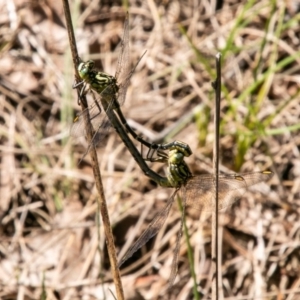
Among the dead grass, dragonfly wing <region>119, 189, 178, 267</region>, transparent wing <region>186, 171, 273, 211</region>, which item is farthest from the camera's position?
the dead grass

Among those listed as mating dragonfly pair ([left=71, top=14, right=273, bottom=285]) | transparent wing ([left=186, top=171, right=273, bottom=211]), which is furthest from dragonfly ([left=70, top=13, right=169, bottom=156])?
transparent wing ([left=186, top=171, right=273, bottom=211])

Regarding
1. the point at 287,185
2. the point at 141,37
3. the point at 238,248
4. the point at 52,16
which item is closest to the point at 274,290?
the point at 238,248

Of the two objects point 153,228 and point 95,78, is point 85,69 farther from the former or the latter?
point 153,228

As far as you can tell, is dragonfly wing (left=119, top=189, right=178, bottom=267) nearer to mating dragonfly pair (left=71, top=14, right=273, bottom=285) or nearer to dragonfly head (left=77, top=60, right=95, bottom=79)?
mating dragonfly pair (left=71, top=14, right=273, bottom=285)

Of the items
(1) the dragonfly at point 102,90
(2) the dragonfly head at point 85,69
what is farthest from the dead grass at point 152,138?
(2) the dragonfly head at point 85,69

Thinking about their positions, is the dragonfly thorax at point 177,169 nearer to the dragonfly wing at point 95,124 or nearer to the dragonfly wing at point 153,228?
the dragonfly wing at point 153,228

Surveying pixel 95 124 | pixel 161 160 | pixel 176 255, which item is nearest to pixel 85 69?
pixel 95 124

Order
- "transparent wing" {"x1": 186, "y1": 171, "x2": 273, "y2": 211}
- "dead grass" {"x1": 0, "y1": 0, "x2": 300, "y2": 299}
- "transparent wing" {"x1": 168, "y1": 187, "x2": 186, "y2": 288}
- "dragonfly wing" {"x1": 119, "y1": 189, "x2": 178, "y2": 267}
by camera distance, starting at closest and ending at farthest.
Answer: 1. "transparent wing" {"x1": 168, "y1": 187, "x2": 186, "y2": 288}
2. "dragonfly wing" {"x1": 119, "y1": 189, "x2": 178, "y2": 267}
3. "transparent wing" {"x1": 186, "y1": 171, "x2": 273, "y2": 211}
4. "dead grass" {"x1": 0, "y1": 0, "x2": 300, "y2": 299}
